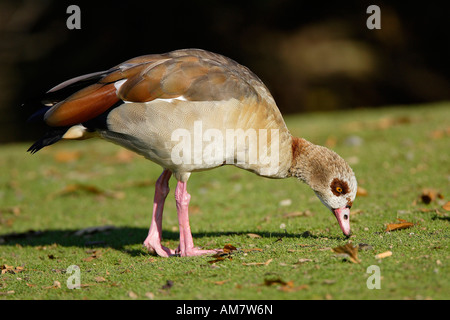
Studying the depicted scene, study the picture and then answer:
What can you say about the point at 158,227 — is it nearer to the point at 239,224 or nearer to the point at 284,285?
the point at 239,224

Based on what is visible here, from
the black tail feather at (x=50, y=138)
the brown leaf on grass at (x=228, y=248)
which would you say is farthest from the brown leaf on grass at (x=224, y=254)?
the black tail feather at (x=50, y=138)

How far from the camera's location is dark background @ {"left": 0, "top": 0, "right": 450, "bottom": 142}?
21.6 meters

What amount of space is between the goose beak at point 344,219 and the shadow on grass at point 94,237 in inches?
24.1

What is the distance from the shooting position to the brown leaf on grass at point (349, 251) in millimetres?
4602

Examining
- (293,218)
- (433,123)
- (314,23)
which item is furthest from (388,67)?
(293,218)

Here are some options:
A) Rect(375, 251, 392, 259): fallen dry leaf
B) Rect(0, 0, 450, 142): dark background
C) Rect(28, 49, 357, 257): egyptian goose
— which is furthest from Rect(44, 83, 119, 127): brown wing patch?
Rect(0, 0, 450, 142): dark background

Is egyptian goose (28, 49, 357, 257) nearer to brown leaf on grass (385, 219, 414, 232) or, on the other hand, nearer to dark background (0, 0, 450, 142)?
brown leaf on grass (385, 219, 414, 232)

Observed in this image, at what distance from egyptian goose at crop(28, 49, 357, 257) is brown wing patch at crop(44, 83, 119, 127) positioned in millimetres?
11

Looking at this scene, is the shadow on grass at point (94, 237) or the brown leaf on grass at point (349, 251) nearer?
the brown leaf on grass at point (349, 251)

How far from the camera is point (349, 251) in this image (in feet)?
15.4

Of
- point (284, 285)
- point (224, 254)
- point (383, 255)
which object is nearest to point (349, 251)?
point (383, 255)

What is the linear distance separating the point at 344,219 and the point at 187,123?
1978mm

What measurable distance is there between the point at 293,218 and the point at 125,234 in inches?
87.2

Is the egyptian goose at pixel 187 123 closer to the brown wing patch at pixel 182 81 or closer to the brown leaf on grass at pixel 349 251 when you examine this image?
the brown wing patch at pixel 182 81
